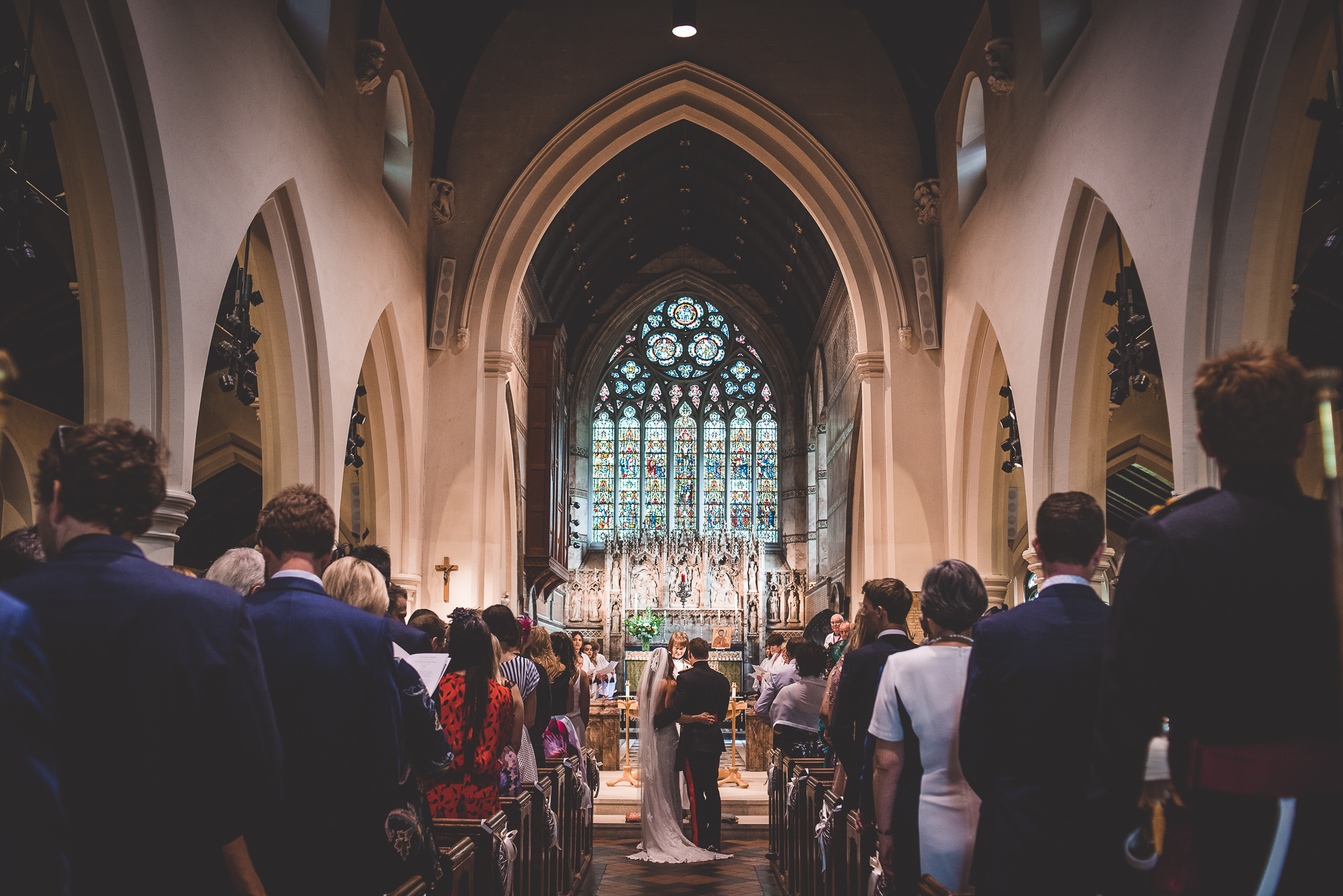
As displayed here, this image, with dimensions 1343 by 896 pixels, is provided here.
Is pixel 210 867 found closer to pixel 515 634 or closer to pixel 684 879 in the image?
pixel 515 634

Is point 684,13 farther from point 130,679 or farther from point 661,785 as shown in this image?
point 130,679

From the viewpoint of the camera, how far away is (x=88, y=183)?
16.3 feet

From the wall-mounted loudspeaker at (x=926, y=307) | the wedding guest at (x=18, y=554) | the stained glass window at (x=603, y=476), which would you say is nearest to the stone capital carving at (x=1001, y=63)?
the wall-mounted loudspeaker at (x=926, y=307)

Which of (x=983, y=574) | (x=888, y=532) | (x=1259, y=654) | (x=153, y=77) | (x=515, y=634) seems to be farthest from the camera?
(x=888, y=532)

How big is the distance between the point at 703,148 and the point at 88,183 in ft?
42.9

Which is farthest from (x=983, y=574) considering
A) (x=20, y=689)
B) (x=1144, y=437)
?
(x=20, y=689)

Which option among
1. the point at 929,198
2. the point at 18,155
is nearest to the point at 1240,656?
the point at 18,155

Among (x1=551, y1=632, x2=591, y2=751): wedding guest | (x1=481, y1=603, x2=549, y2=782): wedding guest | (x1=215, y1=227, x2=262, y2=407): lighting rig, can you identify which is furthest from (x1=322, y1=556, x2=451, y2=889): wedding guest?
(x1=215, y1=227, x2=262, y2=407): lighting rig

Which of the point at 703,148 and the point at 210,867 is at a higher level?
the point at 703,148

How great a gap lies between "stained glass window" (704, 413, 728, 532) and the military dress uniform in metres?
21.0

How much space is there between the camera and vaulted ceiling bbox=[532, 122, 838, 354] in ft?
54.5

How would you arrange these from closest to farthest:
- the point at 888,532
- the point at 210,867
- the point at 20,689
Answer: the point at 20,689, the point at 210,867, the point at 888,532

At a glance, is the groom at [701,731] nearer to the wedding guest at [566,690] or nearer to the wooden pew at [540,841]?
the wedding guest at [566,690]

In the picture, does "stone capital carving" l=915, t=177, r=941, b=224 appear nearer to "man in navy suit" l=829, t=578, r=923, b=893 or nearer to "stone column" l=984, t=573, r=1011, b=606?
"stone column" l=984, t=573, r=1011, b=606
